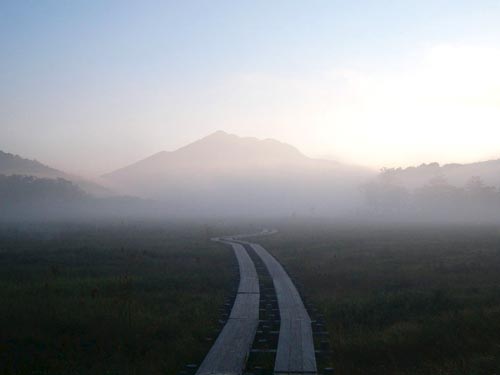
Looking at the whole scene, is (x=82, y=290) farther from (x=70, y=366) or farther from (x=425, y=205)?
(x=425, y=205)

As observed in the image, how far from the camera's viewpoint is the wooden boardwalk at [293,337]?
12203 millimetres

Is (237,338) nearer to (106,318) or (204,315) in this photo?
(204,315)

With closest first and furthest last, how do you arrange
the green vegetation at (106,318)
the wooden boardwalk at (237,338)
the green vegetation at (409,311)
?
the wooden boardwalk at (237,338) → the green vegetation at (106,318) → the green vegetation at (409,311)

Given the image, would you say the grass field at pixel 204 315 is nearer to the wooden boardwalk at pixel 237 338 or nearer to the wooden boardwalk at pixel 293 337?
the wooden boardwalk at pixel 237 338

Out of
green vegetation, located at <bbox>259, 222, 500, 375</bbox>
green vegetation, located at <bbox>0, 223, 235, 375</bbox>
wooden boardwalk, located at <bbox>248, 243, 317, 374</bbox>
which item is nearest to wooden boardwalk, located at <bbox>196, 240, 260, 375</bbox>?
green vegetation, located at <bbox>0, 223, 235, 375</bbox>

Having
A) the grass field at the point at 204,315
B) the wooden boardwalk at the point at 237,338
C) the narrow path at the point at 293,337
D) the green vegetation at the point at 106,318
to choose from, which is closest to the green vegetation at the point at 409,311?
the grass field at the point at 204,315

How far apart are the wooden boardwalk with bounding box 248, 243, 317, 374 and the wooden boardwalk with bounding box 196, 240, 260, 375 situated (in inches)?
34.1

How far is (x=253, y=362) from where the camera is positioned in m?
12.7

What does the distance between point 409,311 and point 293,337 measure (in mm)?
6310

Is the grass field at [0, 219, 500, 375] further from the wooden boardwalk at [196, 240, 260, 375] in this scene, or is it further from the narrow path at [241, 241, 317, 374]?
the narrow path at [241, 241, 317, 374]

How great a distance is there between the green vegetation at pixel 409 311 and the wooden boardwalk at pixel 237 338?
7.74 ft

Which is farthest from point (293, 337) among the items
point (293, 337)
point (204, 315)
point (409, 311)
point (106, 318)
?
point (106, 318)

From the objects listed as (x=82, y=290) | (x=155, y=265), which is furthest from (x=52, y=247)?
(x=82, y=290)

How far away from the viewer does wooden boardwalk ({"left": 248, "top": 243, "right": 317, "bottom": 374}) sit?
12203mm
